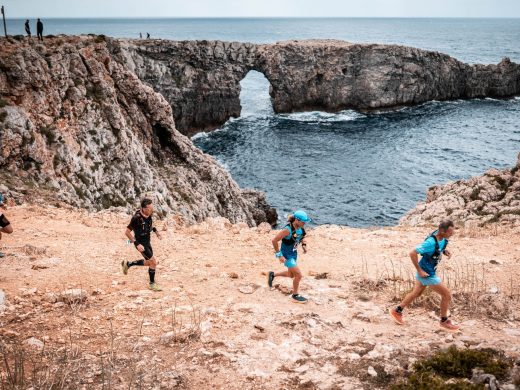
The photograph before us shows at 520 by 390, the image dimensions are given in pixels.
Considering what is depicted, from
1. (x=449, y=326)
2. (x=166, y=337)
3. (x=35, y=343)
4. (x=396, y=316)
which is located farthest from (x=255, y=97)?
(x=35, y=343)

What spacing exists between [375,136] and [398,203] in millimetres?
29410

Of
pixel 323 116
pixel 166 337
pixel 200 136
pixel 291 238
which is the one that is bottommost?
pixel 200 136

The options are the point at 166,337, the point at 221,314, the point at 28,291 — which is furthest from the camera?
the point at 28,291

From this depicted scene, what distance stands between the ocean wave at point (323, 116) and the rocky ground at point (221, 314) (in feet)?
238

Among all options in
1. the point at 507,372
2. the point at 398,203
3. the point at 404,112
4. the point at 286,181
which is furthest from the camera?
the point at 404,112

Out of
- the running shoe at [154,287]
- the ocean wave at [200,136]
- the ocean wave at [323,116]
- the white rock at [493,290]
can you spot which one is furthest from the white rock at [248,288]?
the ocean wave at [323,116]

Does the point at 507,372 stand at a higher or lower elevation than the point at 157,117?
lower

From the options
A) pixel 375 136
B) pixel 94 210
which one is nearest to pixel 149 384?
pixel 94 210

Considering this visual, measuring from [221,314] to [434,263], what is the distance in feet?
17.7

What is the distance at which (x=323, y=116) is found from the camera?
91688 millimetres

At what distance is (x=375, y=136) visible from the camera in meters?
76.6

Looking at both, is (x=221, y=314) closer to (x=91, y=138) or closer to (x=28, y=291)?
(x=28, y=291)

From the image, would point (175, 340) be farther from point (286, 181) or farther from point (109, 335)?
point (286, 181)

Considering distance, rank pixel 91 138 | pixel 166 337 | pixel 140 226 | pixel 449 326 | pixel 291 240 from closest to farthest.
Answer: pixel 166 337 < pixel 449 326 < pixel 291 240 < pixel 140 226 < pixel 91 138
